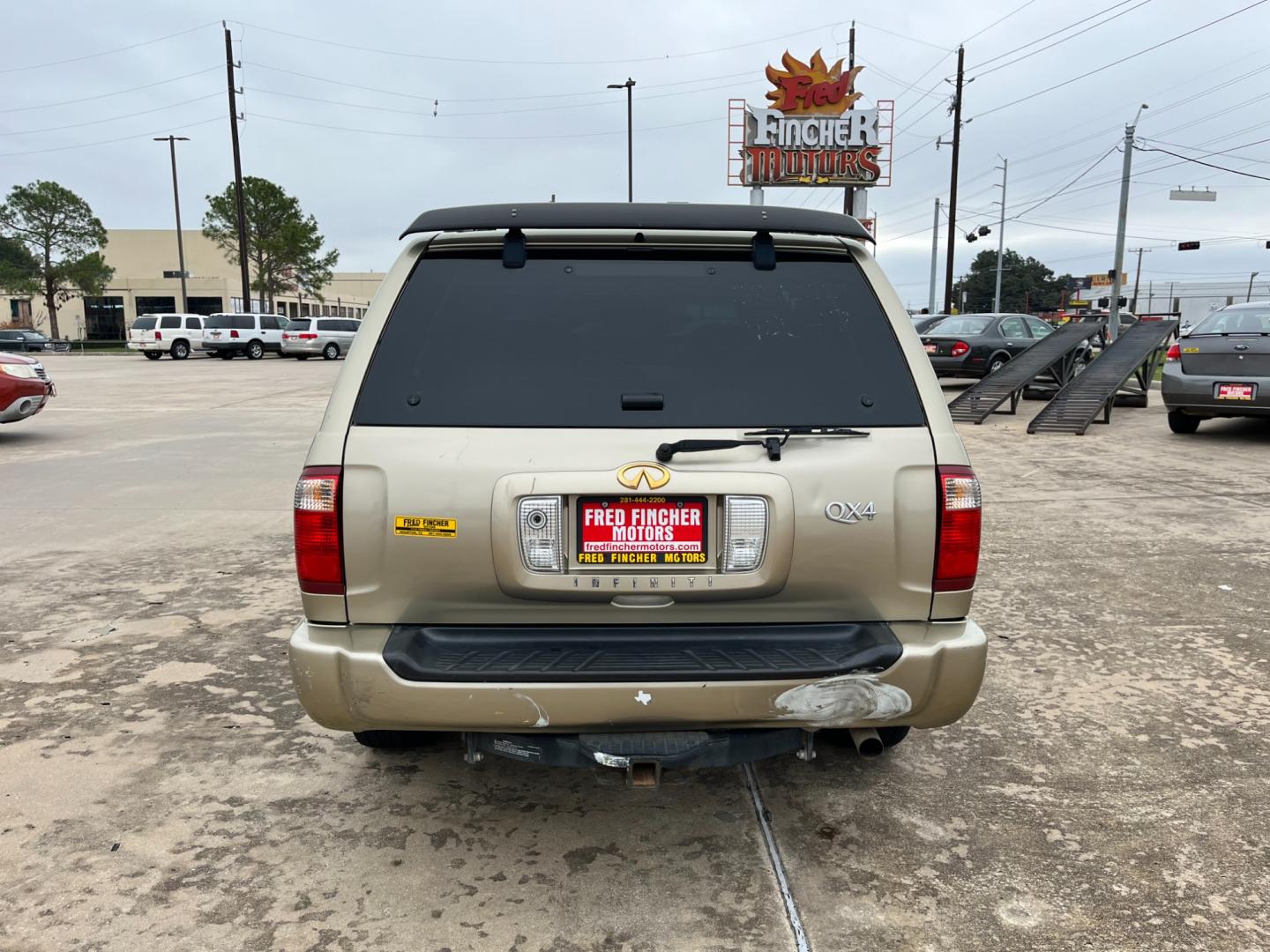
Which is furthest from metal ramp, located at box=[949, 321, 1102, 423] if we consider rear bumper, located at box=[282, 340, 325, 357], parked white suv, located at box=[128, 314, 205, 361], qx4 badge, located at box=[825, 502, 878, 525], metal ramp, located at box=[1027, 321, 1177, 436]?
parked white suv, located at box=[128, 314, 205, 361]

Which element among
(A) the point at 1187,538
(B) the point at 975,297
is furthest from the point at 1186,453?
(B) the point at 975,297

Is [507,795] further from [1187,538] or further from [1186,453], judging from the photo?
[1186,453]

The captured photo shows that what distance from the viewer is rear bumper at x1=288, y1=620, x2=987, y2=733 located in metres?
2.29

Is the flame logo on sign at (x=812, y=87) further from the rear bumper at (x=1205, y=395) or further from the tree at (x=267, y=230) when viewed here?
the tree at (x=267, y=230)

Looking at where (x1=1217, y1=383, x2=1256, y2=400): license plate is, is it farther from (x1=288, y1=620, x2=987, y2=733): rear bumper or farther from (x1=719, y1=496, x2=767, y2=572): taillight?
(x1=719, y1=496, x2=767, y2=572): taillight

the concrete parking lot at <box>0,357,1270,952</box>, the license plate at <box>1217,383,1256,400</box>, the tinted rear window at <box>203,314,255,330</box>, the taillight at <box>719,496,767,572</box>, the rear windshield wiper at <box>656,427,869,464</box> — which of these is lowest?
the concrete parking lot at <box>0,357,1270,952</box>

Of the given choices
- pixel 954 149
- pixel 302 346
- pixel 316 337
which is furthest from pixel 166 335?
pixel 954 149

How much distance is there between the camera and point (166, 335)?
36.6 metres

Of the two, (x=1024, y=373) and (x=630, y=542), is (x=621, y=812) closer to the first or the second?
(x=630, y=542)

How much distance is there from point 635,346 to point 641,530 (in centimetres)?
57

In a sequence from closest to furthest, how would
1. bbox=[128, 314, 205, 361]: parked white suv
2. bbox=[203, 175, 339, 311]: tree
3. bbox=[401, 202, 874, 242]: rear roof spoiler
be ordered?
bbox=[401, 202, 874, 242]: rear roof spoiler → bbox=[128, 314, 205, 361]: parked white suv → bbox=[203, 175, 339, 311]: tree

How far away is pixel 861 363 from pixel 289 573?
425 cm

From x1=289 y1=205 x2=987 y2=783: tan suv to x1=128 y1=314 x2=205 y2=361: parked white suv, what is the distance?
3883 centimetres

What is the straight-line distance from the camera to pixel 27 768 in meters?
3.18
